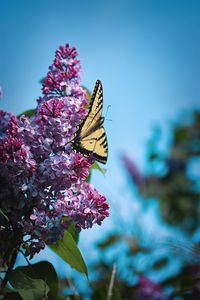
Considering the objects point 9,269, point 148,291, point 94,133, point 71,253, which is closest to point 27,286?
point 9,269

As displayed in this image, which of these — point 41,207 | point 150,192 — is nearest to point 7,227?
point 41,207

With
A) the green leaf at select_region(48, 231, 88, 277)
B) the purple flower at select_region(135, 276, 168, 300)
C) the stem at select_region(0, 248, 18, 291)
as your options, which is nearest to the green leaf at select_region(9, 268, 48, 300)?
the stem at select_region(0, 248, 18, 291)

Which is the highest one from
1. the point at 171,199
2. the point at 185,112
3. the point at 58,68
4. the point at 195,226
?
the point at 185,112

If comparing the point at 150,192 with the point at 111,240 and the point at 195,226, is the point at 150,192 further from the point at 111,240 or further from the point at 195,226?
the point at 111,240

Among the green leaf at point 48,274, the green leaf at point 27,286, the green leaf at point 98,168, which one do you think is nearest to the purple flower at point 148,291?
the green leaf at point 98,168

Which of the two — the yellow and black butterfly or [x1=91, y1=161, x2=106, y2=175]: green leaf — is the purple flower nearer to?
[x1=91, y1=161, x2=106, y2=175]: green leaf

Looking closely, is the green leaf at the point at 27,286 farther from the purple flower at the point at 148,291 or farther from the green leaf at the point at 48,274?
the purple flower at the point at 148,291
